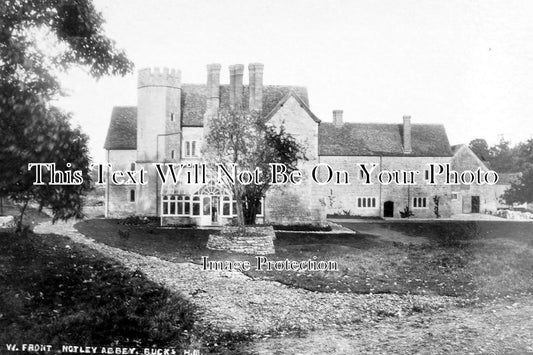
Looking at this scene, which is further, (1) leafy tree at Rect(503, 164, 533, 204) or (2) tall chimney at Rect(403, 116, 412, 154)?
(2) tall chimney at Rect(403, 116, 412, 154)

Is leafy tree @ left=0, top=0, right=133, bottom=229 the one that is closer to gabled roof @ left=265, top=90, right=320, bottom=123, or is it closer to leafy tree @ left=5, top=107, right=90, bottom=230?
leafy tree @ left=5, top=107, right=90, bottom=230

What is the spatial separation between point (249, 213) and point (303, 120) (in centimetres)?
767

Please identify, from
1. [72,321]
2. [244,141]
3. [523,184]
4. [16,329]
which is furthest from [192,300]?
[523,184]

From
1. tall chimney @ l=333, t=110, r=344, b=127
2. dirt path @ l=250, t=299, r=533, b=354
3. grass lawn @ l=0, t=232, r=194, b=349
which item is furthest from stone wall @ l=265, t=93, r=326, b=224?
dirt path @ l=250, t=299, r=533, b=354

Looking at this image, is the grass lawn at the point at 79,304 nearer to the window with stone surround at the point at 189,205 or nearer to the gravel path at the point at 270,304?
the gravel path at the point at 270,304

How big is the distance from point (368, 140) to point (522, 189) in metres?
13.9

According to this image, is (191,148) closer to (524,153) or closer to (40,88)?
(40,88)

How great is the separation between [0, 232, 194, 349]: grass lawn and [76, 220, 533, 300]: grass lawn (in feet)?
7.00

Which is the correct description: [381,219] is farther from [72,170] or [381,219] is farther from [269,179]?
[72,170]

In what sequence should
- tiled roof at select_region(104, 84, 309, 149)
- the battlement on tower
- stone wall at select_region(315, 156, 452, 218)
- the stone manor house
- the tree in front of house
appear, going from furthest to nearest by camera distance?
tiled roof at select_region(104, 84, 309, 149), the stone manor house, the tree in front of house, stone wall at select_region(315, 156, 452, 218), the battlement on tower

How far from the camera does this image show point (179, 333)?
21.7 ft

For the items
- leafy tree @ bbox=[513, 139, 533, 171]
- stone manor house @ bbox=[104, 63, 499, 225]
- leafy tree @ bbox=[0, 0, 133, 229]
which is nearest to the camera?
leafy tree @ bbox=[0, 0, 133, 229]

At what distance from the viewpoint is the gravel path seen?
23.4 feet

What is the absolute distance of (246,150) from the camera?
499 inches
